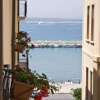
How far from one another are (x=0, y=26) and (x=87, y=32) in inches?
829

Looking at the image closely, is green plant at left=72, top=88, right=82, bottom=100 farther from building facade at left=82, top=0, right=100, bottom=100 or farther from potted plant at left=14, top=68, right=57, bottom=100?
potted plant at left=14, top=68, right=57, bottom=100

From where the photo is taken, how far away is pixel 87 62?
2612 cm

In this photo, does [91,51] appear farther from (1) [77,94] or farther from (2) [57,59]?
(2) [57,59]

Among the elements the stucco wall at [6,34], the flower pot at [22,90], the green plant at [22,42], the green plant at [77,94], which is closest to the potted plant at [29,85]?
the flower pot at [22,90]

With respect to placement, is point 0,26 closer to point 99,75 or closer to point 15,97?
point 15,97

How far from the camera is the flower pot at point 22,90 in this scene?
5.91 metres

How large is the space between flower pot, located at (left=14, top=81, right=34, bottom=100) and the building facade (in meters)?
16.8

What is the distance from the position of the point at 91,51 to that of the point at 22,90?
18644mm

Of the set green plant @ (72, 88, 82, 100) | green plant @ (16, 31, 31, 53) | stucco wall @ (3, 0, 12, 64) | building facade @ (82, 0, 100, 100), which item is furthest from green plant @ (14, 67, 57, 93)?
green plant @ (72, 88, 82, 100)

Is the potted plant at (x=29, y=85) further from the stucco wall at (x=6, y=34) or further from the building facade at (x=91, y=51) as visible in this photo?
the building facade at (x=91, y=51)

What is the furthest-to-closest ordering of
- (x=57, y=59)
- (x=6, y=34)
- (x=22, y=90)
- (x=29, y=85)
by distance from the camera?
(x=57, y=59) < (x=6, y=34) < (x=29, y=85) < (x=22, y=90)

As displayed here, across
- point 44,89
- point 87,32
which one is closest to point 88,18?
point 87,32

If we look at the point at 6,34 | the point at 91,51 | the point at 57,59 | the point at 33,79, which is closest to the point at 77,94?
the point at 91,51

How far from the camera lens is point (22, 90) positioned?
5.93 metres
